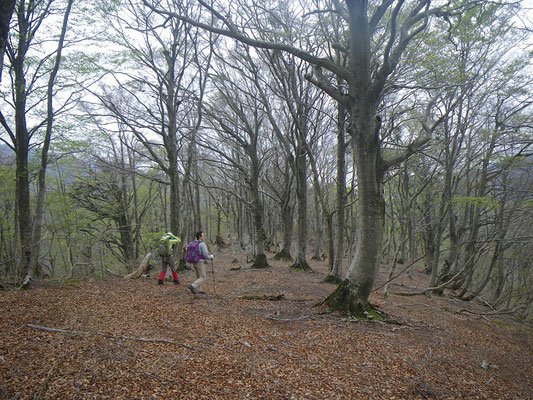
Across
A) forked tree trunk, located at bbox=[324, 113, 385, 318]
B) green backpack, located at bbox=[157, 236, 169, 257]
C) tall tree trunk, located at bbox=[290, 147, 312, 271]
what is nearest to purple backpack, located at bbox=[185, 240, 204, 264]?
green backpack, located at bbox=[157, 236, 169, 257]

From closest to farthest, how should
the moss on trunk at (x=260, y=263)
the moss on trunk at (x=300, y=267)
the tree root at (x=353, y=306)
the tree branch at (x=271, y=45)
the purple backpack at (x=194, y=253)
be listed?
1. the tree branch at (x=271, y=45)
2. the tree root at (x=353, y=306)
3. the purple backpack at (x=194, y=253)
4. the moss on trunk at (x=300, y=267)
5. the moss on trunk at (x=260, y=263)

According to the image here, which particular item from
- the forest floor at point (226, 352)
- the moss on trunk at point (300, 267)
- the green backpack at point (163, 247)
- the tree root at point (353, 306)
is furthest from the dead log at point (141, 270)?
the tree root at point (353, 306)

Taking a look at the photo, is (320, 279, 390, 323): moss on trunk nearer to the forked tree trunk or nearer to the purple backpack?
the forked tree trunk

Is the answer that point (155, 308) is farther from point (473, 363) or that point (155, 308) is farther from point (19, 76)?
point (19, 76)

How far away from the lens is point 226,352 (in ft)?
13.1

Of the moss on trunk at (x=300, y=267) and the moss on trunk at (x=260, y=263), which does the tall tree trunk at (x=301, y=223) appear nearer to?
the moss on trunk at (x=300, y=267)

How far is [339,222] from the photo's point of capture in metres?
10.5

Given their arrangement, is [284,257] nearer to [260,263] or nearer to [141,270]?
[260,263]

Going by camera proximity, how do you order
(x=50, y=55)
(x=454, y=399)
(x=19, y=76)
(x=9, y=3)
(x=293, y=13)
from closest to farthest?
1. (x=9, y=3)
2. (x=454, y=399)
3. (x=19, y=76)
4. (x=50, y=55)
5. (x=293, y=13)

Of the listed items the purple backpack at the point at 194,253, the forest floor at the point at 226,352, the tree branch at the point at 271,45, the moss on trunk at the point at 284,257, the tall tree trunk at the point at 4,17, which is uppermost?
the tree branch at the point at 271,45

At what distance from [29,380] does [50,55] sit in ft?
28.4

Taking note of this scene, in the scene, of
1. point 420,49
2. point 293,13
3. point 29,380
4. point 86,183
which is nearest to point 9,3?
point 29,380

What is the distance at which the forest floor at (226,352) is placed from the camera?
2953 mm

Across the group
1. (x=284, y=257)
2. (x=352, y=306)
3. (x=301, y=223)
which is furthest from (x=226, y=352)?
(x=284, y=257)
